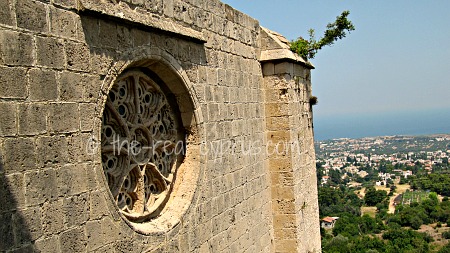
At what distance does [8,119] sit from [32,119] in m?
0.19

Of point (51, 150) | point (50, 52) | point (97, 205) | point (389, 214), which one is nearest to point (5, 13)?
point (50, 52)

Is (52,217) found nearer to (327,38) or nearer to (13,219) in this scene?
(13,219)

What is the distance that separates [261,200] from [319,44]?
10.3 ft

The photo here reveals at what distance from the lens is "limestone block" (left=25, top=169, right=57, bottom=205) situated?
3139 mm

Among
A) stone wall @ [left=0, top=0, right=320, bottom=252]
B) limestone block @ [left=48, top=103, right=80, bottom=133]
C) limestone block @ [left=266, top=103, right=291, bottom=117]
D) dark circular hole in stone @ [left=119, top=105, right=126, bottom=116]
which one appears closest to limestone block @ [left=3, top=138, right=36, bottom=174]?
stone wall @ [left=0, top=0, right=320, bottom=252]

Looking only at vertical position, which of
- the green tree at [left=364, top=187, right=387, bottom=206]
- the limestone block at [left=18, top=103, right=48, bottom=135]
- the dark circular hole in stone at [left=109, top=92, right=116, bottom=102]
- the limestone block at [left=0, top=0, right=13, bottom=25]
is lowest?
the green tree at [left=364, top=187, right=387, bottom=206]

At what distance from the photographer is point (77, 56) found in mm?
3625

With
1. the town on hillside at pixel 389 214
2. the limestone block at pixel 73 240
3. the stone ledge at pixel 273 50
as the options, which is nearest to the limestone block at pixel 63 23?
the limestone block at pixel 73 240

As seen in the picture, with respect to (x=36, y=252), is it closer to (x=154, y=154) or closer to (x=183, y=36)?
(x=154, y=154)

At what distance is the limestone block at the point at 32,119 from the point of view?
3126 millimetres

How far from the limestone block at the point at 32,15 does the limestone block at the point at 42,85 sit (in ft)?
1.00

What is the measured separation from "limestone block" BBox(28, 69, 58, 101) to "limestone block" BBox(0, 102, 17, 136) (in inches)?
7.1

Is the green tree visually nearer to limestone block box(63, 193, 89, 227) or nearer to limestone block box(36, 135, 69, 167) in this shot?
limestone block box(63, 193, 89, 227)

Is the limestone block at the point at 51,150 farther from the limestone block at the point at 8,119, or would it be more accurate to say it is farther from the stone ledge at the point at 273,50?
the stone ledge at the point at 273,50
